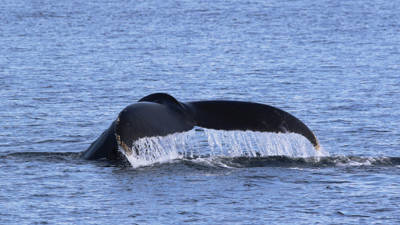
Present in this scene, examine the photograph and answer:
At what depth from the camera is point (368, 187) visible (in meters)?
11.6

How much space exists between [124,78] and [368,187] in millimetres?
13607

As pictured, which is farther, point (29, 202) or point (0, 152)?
point (0, 152)

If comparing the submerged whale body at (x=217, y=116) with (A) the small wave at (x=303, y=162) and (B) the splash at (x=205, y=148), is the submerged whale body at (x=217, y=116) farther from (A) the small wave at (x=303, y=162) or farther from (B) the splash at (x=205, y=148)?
(A) the small wave at (x=303, y=162)

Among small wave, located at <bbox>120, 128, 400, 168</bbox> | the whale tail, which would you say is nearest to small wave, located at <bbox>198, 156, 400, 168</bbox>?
small wave, located at <bbox>120, 128, 400, 168</bbox>

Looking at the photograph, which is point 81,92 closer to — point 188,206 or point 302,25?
point 188,206

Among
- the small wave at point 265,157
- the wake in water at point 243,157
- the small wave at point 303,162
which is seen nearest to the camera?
the wake in water at point 243,157

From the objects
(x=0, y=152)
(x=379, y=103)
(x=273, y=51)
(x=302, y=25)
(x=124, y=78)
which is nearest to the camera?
(x=0, y=152)

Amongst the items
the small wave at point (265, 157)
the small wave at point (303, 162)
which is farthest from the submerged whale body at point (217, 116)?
the small wave at point (303, 162)

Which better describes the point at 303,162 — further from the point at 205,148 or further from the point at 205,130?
the point at 205,148

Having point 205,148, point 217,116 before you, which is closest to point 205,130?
point 217,116

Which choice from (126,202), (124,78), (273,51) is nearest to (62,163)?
(126,202)

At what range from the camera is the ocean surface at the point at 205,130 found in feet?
35.8

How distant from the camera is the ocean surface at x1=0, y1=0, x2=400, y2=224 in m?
10.9

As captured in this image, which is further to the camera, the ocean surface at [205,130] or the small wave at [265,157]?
the small wave at [265,157]
